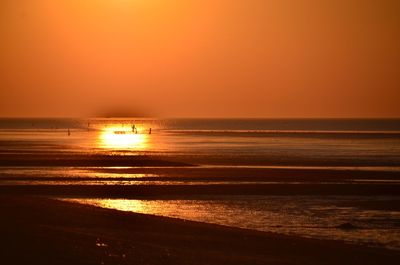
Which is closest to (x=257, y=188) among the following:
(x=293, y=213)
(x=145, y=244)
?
(x=293, y=213)

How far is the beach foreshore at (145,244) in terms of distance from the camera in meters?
15.0

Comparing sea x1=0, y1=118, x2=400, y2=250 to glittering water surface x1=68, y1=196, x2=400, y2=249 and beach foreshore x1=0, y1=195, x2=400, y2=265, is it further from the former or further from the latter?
beach foreshore x1=0, y1=195, x2=400, y2=265

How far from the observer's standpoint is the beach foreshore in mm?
14977

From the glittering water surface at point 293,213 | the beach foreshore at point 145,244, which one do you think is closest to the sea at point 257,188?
the glittering water surface at point 293,213

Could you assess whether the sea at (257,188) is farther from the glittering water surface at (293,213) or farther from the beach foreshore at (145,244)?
the beach foreshore at (145,244)

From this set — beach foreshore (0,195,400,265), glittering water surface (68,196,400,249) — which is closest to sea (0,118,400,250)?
glittering water surface (68,196,400,249)

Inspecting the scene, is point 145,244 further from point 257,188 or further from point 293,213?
point 257,188

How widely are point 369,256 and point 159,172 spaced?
29.0 metres

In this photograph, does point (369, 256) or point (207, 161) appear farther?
point (207, 161)

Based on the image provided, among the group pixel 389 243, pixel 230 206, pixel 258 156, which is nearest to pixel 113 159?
pixel 258 156

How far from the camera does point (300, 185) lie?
119ft

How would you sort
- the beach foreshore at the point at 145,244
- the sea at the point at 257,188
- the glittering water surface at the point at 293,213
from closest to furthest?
1. the beach foreshore at the point at 145,244
2. the glittering water surface at the point at 293,213
3. the sea at the point at 257,188

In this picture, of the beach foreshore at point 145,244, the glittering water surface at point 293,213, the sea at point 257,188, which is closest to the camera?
the beach foreshore at point 145,244

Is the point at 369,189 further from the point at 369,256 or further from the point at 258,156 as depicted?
the point at 258,156
